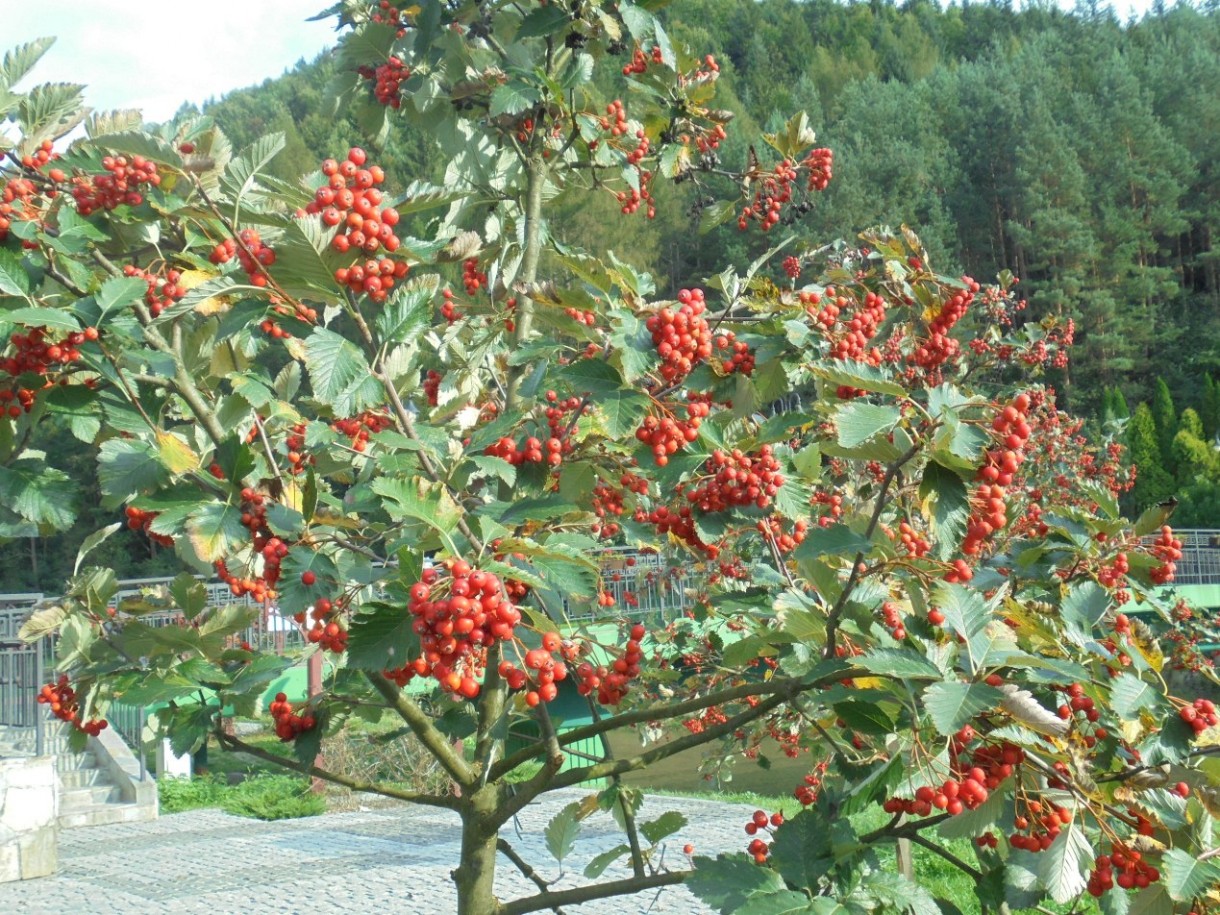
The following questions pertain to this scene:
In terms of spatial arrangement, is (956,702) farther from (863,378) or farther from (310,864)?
(310,864)

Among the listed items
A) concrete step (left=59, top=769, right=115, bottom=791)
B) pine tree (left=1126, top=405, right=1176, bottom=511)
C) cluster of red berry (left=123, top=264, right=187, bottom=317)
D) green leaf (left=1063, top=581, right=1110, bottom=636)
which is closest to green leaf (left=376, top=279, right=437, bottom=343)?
cluster of red berry (left=123, top=264, right=187, bottom=317)

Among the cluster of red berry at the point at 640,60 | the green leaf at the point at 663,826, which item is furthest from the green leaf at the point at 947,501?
the cluster of red berry at the point at 640,60

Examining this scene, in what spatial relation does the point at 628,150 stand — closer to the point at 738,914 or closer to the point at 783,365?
the point at 783,365

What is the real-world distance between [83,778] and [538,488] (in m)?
10.1

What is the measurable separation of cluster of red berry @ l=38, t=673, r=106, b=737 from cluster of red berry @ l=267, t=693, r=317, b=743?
1.36 feet

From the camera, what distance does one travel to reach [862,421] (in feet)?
4.85

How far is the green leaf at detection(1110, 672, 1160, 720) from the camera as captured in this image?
162 centimetres

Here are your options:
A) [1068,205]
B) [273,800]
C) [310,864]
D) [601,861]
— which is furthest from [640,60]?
[1068,205]

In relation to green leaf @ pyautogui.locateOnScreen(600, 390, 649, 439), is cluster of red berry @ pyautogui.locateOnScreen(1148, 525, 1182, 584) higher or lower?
lower

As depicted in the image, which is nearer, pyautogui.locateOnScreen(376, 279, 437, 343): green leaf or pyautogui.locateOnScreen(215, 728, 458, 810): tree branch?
pyautogui.locateOnScreen(376, 279, 437, 343): green leaf

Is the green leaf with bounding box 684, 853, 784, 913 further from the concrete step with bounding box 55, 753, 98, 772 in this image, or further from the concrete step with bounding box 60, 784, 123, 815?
the concrete step with bounding box 55, 753, 98, 772

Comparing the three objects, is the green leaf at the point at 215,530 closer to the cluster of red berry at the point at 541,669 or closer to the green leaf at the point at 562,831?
the cluster of red berry at the point at 541,669

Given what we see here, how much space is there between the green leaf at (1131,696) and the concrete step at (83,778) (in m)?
10.6

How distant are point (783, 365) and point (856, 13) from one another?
67.8 m
